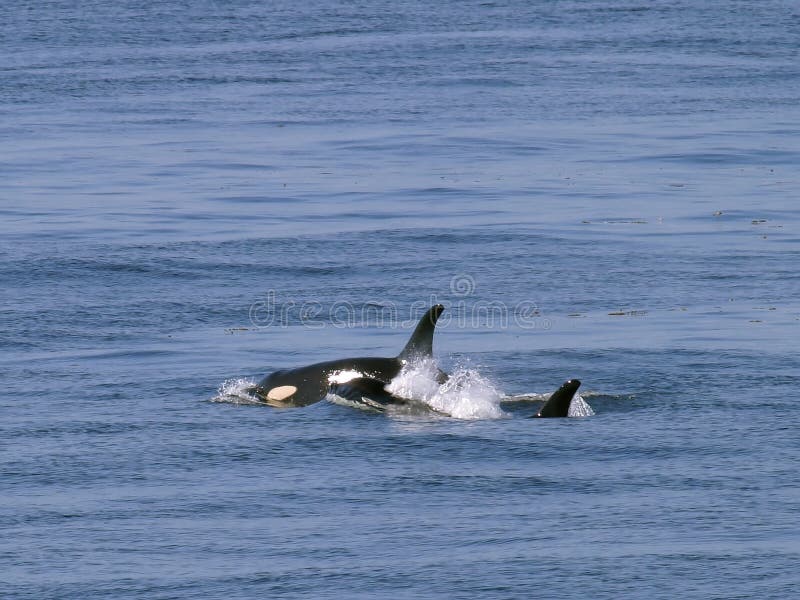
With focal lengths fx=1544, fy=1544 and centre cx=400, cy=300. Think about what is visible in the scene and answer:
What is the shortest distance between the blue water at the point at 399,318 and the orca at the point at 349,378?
0.24 m

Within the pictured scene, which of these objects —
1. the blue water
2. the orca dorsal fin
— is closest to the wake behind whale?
the orca dorsal fin

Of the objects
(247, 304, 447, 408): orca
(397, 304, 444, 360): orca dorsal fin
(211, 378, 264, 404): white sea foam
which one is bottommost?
(211, 378, 264, 404): white sea foam

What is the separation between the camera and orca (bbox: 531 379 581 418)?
1145cm

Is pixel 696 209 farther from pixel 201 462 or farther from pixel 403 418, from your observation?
pixel 201 462

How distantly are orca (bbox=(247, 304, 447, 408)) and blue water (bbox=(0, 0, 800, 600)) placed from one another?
24 cm

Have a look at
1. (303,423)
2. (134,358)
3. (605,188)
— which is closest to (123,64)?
(605,188)

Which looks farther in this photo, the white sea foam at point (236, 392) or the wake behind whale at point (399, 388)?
the white sea foam at point (236, 392)

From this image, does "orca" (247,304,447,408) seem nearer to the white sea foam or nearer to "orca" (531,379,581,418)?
the white sea foam

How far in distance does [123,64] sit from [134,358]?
25.1 metres

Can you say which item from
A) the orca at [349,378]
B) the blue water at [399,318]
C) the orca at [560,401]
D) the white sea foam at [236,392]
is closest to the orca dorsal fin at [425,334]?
the orca at [349,378]

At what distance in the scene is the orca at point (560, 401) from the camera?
11453 millimetres

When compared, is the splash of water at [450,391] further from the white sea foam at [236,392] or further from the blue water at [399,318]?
the white sea foam at [236,392]

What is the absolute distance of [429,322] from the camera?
483 inches

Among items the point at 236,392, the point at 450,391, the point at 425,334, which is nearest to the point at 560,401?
the point at 450,391
